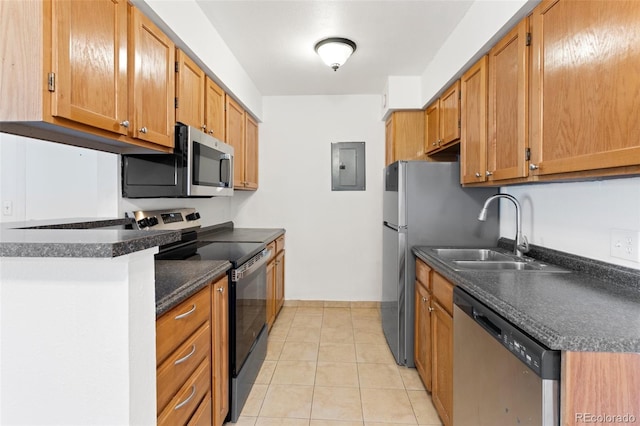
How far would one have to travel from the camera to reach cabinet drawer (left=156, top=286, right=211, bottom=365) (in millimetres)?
1080

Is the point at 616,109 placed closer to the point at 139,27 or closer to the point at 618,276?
the point at 618,276

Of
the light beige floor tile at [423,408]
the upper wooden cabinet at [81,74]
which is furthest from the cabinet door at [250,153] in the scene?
the light beige floor tile at [423,408]

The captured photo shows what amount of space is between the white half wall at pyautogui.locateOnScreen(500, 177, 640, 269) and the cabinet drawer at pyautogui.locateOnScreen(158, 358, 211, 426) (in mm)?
1802

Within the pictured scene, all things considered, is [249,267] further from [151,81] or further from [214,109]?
[214,109]

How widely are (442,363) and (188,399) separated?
4.17 ft

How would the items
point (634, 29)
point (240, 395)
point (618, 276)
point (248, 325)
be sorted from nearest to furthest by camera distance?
point (634, 29) → point (618, 276) → point (240, 395) → point (248, 325)

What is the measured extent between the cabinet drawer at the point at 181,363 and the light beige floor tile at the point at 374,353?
1.44 meters

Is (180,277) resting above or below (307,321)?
above

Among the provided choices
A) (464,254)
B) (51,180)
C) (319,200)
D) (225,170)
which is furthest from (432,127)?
(51,180)

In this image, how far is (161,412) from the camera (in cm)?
108

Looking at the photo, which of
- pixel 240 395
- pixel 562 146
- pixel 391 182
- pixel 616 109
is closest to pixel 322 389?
pixel 240 395

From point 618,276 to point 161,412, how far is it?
180cm

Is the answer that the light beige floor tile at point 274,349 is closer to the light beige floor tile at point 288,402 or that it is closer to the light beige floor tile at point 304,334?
the light beige floor tile at point 304,334

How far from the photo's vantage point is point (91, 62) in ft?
4.00
